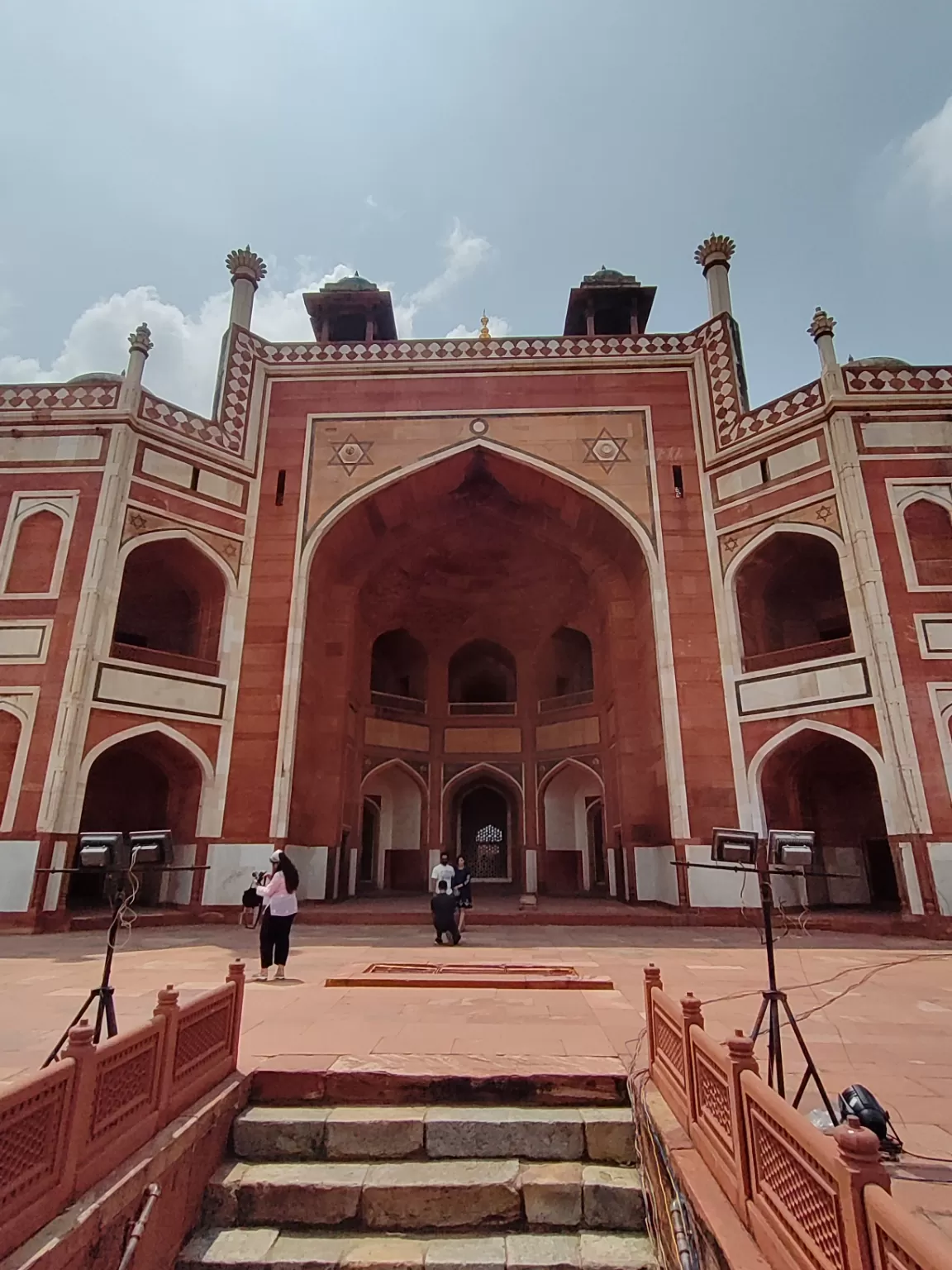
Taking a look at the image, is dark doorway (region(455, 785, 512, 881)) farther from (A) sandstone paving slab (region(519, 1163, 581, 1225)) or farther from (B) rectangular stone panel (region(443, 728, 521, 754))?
(A) sandstone paving slab (region(519, 1163, 581, 1225))

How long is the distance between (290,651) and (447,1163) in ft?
35.1

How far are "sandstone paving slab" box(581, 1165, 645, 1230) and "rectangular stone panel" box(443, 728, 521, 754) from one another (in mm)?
14908

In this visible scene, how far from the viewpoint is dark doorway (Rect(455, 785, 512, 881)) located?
1844 cm

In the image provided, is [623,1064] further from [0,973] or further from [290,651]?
A: [290,651]

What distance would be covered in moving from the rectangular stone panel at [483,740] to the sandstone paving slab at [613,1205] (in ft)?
48.9

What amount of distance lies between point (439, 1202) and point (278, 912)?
3.61m

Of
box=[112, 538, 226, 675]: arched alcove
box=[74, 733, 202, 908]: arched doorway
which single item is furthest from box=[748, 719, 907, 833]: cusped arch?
box=[112, 538, 226, 675]: arched alcove

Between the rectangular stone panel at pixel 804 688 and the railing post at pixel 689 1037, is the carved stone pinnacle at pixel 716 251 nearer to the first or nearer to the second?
the rectangular stone panel at pixel 804 688

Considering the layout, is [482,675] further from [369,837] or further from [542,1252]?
[542,1252]

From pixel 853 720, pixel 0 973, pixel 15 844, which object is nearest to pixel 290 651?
pixel 15 844

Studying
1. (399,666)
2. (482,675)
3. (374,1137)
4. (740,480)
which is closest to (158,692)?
(399,666)

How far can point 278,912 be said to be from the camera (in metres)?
6.43

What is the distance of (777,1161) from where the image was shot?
2230 millimetres

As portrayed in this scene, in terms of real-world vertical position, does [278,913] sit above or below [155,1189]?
above
